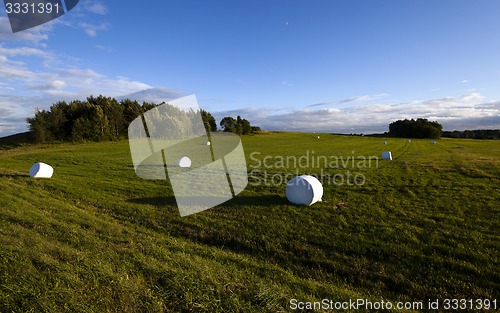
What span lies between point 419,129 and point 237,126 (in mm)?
75850

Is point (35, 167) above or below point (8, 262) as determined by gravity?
above

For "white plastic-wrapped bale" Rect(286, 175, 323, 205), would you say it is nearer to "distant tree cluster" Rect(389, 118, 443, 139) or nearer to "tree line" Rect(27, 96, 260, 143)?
"tree line" Rect(27, 96, 260, 143)

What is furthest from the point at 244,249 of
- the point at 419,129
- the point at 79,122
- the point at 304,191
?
the point at 419,129

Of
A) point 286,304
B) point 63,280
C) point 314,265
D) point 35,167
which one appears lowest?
point 314,265

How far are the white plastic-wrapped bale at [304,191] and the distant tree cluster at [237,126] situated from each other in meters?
99.2

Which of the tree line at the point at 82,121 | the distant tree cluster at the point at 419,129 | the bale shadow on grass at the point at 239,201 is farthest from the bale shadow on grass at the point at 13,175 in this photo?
the distant tree cluster at the point at 419,129

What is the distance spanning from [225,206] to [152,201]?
16.1 ft

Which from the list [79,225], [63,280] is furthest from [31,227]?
[63,280]

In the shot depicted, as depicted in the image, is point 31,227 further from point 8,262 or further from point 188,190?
point 188,190

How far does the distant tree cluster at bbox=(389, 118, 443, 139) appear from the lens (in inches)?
4318

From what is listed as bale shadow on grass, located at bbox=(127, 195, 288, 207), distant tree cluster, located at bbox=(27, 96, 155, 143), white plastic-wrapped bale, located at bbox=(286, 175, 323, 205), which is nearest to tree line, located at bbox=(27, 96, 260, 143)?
distant tree cluster, located at bbox=(27, 96, 155, 143)

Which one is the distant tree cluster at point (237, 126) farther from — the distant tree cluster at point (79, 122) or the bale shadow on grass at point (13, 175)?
the bale shadow on grass at point (13, 175)

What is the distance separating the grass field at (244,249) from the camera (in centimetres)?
654

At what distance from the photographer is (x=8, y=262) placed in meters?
7.46
